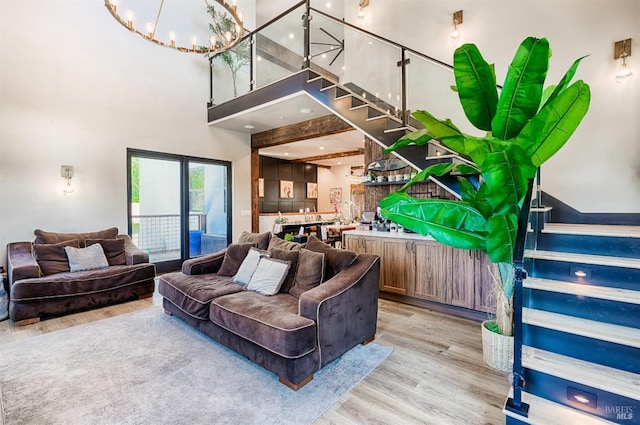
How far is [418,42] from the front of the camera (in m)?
5.25

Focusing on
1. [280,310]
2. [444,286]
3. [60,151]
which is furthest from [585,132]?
[60,151]

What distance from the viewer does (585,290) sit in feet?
6.85

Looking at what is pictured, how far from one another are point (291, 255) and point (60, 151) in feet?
14.1

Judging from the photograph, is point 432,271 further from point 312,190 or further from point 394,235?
point 312,190

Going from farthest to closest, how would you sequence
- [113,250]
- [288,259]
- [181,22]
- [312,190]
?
[312,190], [181,22], [113,250], [288,259]

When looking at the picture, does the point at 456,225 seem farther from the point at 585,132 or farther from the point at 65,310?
the point at 65,310

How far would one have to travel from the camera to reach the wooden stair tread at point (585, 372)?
1.63 m

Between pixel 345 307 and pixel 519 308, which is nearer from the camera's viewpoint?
pixel 519 308

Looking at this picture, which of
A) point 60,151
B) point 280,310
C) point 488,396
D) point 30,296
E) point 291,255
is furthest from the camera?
point 60,151

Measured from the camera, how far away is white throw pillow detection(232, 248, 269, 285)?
334 centimetres

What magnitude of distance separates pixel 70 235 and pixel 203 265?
7.93ft

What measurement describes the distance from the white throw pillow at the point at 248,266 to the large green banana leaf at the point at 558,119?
2701 millimetres

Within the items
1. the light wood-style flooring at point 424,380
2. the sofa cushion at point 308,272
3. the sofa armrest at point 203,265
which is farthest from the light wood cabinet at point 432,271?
the sofa armrest at point 203,265

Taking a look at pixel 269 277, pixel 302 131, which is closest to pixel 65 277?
pixel 269 277
